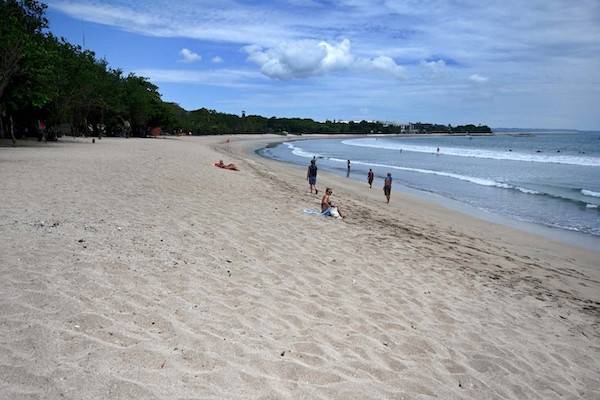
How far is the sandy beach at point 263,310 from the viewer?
3.87 metres

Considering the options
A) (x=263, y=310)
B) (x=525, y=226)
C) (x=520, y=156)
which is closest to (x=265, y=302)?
(x=263, y=310)

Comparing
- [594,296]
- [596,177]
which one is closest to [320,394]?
[594,296]

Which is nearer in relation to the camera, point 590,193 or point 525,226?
point 525,226

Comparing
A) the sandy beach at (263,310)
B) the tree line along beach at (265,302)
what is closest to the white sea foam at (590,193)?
the tree line along beach at (265,302)

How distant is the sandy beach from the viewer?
3.87 m

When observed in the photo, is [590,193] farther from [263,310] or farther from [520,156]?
[520,156]

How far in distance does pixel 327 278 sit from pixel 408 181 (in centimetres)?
2467

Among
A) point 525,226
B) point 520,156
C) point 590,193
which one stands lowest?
point 525,226

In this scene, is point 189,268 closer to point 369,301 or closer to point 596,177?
point 369,301

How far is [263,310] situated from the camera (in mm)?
5457

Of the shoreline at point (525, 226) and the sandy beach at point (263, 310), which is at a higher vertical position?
the sandy beach at point (263, 310)

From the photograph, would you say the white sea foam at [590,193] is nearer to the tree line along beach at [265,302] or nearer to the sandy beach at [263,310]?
the tree line along beach at [265,302]

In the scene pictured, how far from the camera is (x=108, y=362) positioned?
377cm

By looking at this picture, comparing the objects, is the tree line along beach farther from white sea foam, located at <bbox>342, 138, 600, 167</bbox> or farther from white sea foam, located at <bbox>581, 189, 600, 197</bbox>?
white sea foam, located at <bbox>342, 138, 600, 167</bbox>
